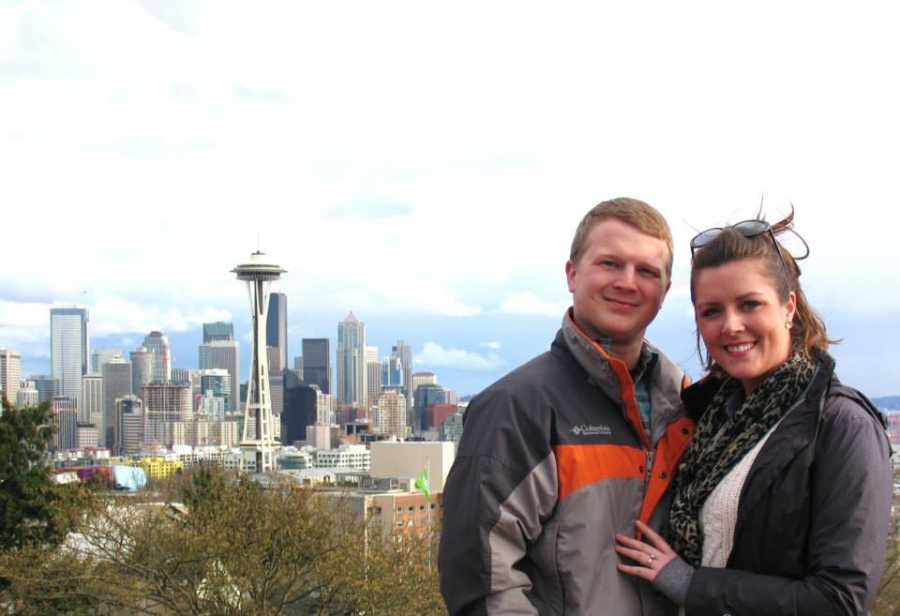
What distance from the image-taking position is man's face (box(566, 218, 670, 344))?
2.89 m

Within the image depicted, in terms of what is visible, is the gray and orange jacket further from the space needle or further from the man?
the space needle

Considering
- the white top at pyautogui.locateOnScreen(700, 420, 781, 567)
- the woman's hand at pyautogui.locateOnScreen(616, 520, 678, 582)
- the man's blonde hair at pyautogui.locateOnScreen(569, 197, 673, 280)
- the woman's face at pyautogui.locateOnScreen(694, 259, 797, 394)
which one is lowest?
the woman's hand at pyautogui.locateOnScreen(616, 520, 678, 582)

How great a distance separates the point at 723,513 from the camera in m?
2.62

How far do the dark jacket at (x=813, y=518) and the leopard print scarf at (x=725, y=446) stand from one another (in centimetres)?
5

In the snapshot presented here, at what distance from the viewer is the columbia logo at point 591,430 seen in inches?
107

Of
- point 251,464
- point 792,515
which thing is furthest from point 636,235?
point 251,464

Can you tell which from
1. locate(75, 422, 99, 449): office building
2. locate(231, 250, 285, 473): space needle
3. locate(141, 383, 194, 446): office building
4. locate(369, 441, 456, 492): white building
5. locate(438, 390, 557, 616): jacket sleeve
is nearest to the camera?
locate(438, 390, 557, 616): jacket sleeve

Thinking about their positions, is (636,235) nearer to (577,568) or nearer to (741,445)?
(741,445)

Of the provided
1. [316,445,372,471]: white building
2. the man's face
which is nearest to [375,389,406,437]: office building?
[316,445,372,471]: white building

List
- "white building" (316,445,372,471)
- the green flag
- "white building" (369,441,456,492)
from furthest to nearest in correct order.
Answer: "white building" (316,445,372,471)
"white building" (369,441,456,492)
the green flag

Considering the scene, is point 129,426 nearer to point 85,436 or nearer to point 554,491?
point 85,436

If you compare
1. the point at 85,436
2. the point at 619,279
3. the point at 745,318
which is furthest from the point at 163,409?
the point at 745,318

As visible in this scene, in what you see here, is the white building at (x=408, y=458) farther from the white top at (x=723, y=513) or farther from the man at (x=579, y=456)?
the white top at (x=723, y=513)

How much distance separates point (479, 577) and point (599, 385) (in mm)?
584
